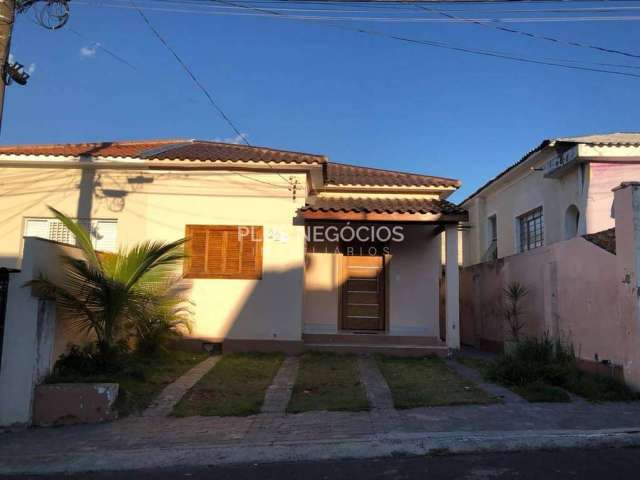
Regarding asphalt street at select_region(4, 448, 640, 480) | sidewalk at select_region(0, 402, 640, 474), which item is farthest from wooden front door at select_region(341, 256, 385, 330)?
asphalt street at select_region(4, 448, 640, 480)

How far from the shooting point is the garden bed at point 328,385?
22.6ft

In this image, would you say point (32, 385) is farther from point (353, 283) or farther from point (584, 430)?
point (353, 283)

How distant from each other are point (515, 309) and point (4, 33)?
9837 mm

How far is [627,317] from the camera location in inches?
290

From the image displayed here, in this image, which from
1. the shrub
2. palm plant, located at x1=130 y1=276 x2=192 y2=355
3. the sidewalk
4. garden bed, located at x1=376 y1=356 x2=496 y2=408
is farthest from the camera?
palm plant, located at x1=130 y1=276 x2=192 y2=355

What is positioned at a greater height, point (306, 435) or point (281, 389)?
point (281, 389)

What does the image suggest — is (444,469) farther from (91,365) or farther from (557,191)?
(557,191)

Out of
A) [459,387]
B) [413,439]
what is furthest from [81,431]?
[459,387]

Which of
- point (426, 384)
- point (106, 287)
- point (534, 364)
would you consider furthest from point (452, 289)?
point (106, 287)

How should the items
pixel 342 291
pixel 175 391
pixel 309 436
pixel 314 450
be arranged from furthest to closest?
pixel 342 291, pixel 175 391, pixel 309 436, pixel 314 450

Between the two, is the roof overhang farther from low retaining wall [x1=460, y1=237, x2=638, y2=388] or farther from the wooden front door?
the wooden front door

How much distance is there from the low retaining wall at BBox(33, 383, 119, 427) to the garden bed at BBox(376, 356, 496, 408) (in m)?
3.52

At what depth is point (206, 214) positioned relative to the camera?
11.4 metres

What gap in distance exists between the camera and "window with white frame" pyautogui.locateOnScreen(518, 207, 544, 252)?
49.2ft
